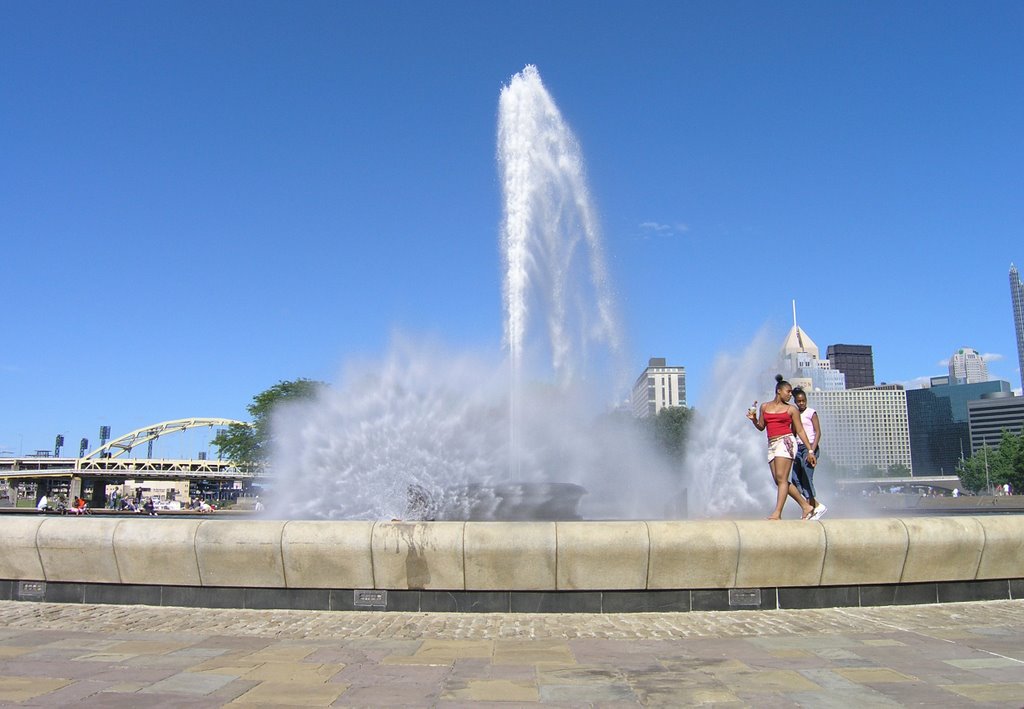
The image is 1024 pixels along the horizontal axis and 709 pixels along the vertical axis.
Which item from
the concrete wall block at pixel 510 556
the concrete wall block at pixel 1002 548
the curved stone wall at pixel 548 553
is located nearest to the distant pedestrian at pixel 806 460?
the curved stone wall at pixel 548 553

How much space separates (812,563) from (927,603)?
61.9 inches

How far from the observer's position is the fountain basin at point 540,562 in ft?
26.6

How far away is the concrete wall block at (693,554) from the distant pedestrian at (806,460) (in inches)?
86.8

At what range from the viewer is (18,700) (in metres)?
5.16

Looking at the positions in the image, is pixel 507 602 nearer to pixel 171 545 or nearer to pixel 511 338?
pixel 171 545

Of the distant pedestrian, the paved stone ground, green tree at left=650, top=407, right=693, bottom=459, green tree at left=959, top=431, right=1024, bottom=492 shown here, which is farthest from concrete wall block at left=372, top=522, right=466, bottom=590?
green tree at left=959, top=431, right=1024, bottom=492

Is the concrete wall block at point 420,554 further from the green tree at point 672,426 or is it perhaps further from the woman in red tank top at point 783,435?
the green tree at point 672,426

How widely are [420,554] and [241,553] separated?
1989 millimetres

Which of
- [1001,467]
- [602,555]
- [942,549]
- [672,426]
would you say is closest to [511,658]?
[602,555]

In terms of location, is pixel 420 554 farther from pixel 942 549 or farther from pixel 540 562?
pixel 942 549

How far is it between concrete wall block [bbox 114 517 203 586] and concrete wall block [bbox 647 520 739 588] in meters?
5.04

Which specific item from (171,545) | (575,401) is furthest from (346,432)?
(171,545)

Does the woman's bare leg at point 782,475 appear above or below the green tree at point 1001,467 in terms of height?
above

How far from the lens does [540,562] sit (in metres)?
8.07
